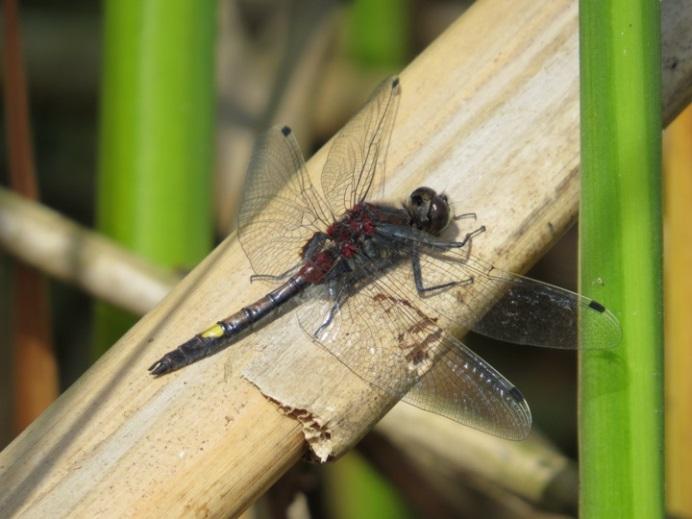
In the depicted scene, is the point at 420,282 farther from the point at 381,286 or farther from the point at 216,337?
the point at 216,337

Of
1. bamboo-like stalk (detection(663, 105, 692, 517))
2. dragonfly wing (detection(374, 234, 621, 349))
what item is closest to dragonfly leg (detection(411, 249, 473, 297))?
dragonfly wing (detection(374, 234, 621, 349))

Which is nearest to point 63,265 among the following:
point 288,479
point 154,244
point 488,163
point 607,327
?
point 154,244

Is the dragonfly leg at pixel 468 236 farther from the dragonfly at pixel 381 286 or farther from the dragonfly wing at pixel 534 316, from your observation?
the dragonfly wing at pixel 534 316

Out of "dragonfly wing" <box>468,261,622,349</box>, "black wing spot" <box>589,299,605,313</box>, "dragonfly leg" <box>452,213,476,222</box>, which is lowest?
"dragonfly wing" <box>468,261,622,349</box>

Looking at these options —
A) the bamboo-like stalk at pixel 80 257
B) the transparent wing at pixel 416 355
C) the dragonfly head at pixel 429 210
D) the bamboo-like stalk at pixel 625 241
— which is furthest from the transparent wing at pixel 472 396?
the bamboo-like stalk at pixel 80 257

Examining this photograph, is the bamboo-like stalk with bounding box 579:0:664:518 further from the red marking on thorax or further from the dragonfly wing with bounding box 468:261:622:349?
the red marking on thorax

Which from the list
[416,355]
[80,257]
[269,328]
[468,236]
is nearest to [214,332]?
[269,328]
